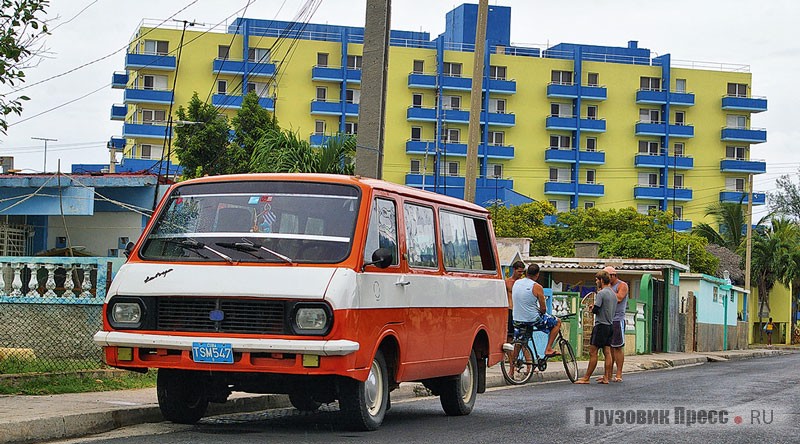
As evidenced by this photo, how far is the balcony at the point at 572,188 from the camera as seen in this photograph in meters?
89.2

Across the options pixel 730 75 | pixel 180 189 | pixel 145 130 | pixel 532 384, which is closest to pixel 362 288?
pixel 180 189

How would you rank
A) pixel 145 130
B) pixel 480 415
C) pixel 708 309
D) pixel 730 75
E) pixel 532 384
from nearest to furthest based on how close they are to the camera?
pixel 480 415 < pixel 532 384 < pixel 708 309 < pixel 145 130 < pixel 730 75

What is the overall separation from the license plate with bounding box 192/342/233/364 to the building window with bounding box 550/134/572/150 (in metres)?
82.7

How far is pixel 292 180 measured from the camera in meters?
10.1

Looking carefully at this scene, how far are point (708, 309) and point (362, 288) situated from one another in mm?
35922

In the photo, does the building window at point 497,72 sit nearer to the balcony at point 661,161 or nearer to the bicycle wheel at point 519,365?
the balcony at point 661,161

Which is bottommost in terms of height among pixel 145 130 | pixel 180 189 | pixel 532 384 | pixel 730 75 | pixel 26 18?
pixel 532 384

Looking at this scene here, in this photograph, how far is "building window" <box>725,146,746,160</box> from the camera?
3748 inches

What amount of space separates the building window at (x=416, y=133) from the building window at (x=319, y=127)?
6.80 m

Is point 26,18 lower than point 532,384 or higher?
higher

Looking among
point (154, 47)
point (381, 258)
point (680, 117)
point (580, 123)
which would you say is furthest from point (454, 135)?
point (381, 258)

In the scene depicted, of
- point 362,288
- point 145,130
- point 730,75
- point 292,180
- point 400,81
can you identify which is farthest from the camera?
point 730,75

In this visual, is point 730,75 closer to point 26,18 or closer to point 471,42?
point 471,42

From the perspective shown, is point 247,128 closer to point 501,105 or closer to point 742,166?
point 501,105
